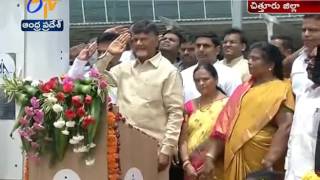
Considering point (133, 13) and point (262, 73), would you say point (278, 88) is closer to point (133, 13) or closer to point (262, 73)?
point (262, 73)

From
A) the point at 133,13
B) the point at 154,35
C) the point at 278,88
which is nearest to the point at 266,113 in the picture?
the point at 278,88

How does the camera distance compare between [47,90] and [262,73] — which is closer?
[47,90]

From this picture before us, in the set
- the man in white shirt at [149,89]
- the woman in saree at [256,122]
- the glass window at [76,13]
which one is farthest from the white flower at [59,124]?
the glass window at [76,13]

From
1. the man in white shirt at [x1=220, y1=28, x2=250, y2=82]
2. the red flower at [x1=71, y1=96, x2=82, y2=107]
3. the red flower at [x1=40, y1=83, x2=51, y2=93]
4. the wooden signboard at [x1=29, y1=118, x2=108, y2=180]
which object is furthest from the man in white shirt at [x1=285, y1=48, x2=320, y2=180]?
the man in white shirt at [x1=220, y1=28, x2=250, y2=82]

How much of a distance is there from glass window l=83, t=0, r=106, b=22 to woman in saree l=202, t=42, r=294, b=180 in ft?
65.4

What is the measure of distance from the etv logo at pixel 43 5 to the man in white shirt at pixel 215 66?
67.6 inches

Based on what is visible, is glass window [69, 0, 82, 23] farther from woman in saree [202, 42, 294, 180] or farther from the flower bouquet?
the flower bouquet

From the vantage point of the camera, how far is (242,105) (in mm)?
5793

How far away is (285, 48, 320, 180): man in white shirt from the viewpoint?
4.84 m

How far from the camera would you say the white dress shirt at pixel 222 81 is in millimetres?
6859

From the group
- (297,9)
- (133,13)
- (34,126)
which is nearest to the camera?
(297,9)

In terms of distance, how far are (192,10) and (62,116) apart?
21822 millimetres

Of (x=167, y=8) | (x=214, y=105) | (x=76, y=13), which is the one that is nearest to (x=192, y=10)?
(x=167, y=8)

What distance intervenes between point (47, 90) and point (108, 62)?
3.77 ft
